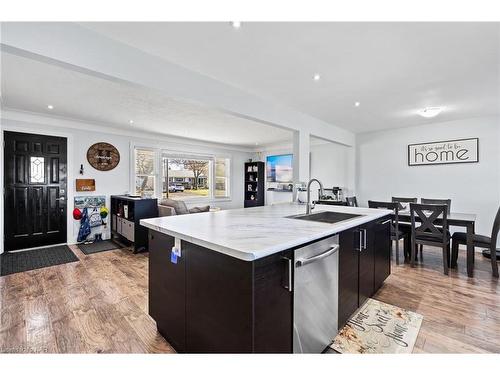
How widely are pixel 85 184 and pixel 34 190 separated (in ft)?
2.51

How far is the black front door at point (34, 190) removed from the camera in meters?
4.09

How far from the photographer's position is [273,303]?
4.09 feet

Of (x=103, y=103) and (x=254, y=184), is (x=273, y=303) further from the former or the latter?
(x=254, y=184)

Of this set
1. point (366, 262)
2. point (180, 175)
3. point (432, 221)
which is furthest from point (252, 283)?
point (180, 175)

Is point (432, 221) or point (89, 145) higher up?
point (89, 145)

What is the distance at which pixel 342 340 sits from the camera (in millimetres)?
1864

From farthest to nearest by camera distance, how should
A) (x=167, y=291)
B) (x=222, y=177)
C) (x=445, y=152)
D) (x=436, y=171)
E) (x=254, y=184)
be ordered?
1. (x=254, y=184)
2. (x=222, y=177)
3. (x=436, y=171)
4. (x=445, y=152)
5. (x=167, y=291)

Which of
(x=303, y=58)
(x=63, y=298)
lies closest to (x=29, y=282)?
(x=63, y=298)

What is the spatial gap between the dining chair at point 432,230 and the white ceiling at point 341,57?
1.50 metres

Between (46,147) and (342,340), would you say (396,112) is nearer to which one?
(342,340)

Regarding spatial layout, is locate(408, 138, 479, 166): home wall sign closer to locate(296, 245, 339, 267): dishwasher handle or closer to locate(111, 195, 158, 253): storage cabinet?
locate(296, 245, 339, 267): dishwasher handle

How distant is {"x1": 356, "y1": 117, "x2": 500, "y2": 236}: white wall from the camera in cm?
420
